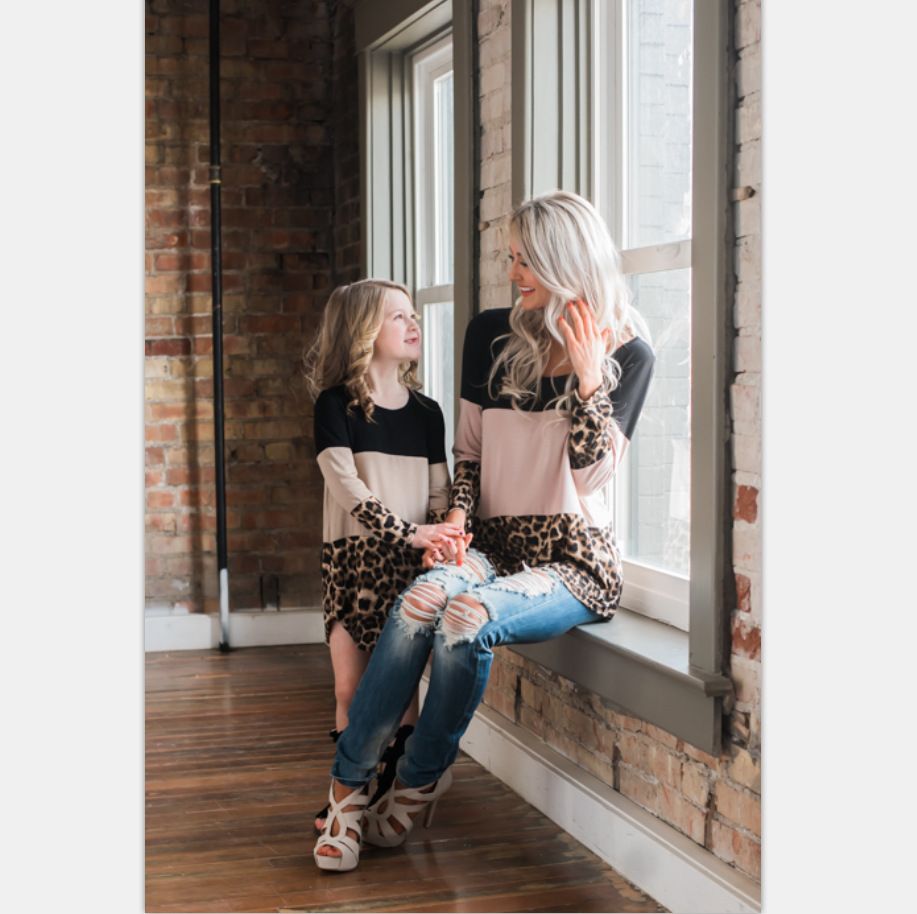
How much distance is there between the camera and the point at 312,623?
3.44 meters

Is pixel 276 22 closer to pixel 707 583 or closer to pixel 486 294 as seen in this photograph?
pixel 486 294

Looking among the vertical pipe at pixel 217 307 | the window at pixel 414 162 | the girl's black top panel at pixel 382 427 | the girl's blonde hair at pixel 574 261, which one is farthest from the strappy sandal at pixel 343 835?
the window at pixel 414 162

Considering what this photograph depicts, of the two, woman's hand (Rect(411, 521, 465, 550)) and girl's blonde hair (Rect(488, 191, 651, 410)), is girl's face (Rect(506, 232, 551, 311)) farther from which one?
woman's hand (Rect(411, 521, 465, 550))

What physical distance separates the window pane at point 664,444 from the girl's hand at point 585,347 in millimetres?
170

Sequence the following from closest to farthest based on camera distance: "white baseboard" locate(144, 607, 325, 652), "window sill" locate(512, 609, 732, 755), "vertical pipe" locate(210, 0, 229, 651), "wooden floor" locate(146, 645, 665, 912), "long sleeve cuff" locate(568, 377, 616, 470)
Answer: "window sill" locate(512, 609, 732, 755) < "wooden floor" locate(146, 645, 665, 912) < "long sleeve cuff" locate(568, 377, 616, 470) < "vertical pipe" locate(210, 0, 229, 651) < "white baseboard" locate(144, 607, 325, 652)

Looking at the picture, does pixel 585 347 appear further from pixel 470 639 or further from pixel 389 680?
pixel 389 680

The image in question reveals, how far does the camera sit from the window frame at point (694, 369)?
6.66ft

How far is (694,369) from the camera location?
2123mm

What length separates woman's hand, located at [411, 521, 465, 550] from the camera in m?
2.62

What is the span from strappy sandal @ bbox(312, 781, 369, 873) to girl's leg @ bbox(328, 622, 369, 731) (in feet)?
0.82

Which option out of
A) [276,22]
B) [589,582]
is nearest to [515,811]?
[589,582]

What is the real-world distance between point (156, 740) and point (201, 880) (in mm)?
503

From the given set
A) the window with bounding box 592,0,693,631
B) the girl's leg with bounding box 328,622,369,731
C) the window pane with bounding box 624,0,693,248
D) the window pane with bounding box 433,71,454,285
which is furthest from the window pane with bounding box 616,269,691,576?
the window pane with bounding box 433,71,454,285

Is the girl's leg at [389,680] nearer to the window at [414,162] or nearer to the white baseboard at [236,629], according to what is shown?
the white baseboard at [236,629]
